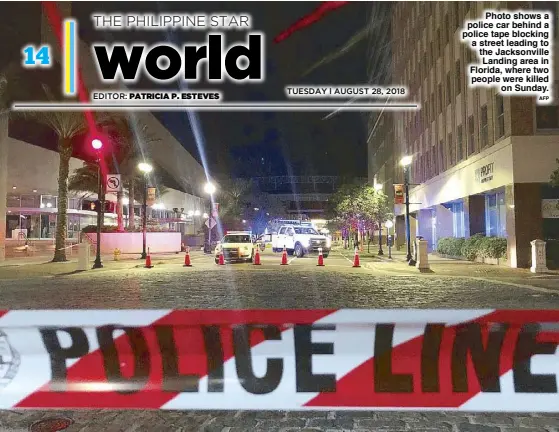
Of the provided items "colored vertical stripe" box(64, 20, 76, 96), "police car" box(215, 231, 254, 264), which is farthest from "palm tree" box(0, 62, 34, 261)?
"colored vertical stripe" box(64, 20, 76, 96)

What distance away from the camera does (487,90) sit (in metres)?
22.7

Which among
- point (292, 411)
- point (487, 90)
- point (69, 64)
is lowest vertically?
point (292, 411)

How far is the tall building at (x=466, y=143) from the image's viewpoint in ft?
65.0

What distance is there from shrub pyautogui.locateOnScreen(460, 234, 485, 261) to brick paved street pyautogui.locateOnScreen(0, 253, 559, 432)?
4822 mm

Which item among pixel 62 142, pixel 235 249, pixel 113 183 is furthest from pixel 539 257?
pixel 62 142

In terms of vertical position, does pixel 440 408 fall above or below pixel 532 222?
below

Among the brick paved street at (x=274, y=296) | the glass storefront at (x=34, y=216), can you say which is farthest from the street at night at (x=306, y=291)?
the glass storefront at (x=34, y=216)

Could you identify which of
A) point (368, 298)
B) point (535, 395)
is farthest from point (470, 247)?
point (535, 395)

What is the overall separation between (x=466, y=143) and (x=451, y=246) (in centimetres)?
555

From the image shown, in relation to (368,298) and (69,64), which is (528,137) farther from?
(69,64)

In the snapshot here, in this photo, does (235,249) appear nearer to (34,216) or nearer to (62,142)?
(62,142)

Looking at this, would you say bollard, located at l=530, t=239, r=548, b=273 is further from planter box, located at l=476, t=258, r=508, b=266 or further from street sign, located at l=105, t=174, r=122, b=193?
street sign, located at l=105, t=174, r=122, b=193

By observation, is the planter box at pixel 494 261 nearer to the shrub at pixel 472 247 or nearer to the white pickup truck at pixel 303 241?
the shrub at pixel 472 247

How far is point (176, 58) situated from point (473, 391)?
280 inches
